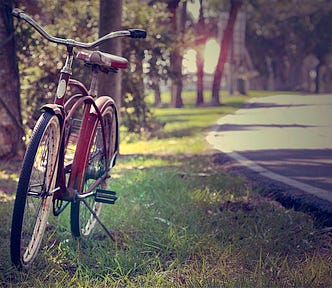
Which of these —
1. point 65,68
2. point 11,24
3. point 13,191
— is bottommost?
point 13,191

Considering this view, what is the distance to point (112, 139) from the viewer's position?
183 inches

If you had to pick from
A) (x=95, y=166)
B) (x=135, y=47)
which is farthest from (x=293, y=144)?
(x=135, y=47)

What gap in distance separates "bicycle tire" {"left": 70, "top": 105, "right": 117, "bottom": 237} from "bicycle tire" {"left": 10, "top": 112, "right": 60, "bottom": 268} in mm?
381

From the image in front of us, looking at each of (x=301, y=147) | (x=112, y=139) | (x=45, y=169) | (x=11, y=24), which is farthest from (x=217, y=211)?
(x=11, y=24)

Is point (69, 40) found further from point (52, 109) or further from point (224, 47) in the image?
point (224, 47)

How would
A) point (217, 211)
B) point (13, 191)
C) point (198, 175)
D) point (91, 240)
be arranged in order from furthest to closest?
point (198, 175) < point (13, 191) < point (217, 211) < point (91, 240)

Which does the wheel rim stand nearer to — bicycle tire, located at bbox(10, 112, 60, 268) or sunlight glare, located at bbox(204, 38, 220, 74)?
bicycle tire, located at bbox(10, 112, 60, 268)

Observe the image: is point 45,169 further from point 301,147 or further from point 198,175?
point 301,147

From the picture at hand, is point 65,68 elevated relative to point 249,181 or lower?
elevated

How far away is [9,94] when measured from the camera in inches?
300

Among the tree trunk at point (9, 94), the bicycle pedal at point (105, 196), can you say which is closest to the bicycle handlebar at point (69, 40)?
the bicycle pedal at point (105, 196)

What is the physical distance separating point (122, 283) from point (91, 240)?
34.3 inches

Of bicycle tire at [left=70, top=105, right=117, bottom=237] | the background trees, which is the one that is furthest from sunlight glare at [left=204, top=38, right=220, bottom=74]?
bicycle tire at [left=70, top=105, right=117, bottom=237]

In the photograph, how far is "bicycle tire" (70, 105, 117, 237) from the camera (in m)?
4.12
